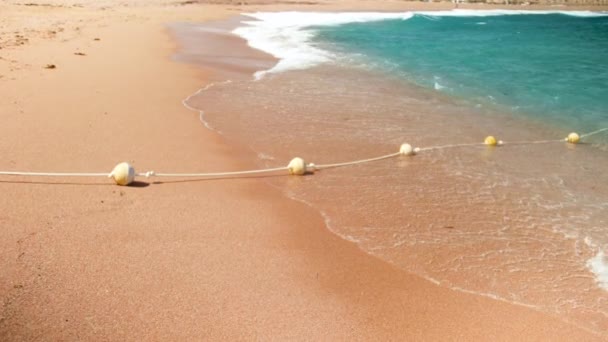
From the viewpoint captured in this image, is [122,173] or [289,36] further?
[289,36]

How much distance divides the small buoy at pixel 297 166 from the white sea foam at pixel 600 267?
316 cm

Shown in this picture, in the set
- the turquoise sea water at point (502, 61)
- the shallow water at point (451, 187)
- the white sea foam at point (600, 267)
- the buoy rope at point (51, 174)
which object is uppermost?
the turquoise sea water at point (502, 61)

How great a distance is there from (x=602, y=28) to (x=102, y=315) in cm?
3441

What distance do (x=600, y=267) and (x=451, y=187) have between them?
1.92m

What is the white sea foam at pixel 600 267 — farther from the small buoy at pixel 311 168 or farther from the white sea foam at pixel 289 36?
the white sea foam at pixel 289 36

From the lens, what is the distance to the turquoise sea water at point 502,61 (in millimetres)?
11156

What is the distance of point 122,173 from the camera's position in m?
5.39

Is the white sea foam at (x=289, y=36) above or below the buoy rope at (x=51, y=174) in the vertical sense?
above

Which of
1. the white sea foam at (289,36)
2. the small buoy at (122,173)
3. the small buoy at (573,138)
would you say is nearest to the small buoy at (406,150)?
the small buoy at (573,138)

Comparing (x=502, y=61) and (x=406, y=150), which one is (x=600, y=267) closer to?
(x=406, y=150)

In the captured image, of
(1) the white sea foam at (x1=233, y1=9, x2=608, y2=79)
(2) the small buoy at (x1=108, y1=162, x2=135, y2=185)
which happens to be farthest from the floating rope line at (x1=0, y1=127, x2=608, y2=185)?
(1) the white sea foam at (x1=233, y1=9, x2=608, y2=79)

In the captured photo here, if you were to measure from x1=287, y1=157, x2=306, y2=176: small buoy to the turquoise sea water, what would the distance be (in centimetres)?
593

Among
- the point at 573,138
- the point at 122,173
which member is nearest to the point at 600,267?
the point at 573,138

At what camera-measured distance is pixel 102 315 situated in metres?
3.41
